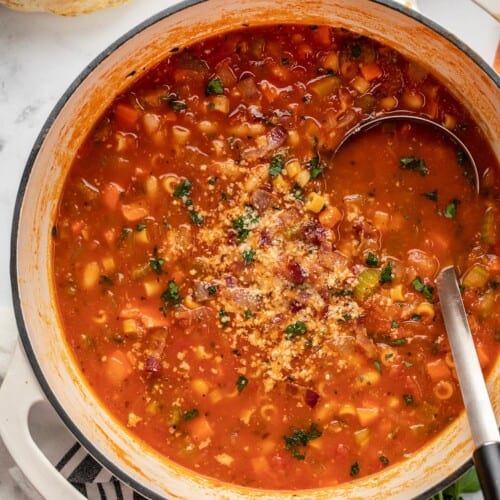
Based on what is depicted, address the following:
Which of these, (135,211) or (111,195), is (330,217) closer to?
(135,211)

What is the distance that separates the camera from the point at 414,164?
4.14m

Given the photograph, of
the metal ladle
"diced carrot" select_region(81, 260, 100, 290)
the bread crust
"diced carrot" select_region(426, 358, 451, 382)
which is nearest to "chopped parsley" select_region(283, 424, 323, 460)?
"diced carrot" select_region(426, 358, 451, 382)

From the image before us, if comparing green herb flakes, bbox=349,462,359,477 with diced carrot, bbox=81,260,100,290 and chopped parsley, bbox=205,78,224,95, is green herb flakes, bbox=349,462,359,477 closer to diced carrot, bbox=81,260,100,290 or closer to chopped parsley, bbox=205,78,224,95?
diced carrot, bbox=81,260,100,290

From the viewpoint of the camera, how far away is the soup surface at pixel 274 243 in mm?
4125

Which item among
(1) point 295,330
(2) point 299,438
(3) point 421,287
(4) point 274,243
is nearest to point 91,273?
(4) point 274,243

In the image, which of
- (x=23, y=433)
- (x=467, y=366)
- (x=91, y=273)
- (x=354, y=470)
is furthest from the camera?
(x=354, y=470)

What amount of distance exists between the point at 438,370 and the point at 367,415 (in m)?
0.41

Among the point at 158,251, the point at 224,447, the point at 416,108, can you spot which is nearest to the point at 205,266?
the point at 158,251

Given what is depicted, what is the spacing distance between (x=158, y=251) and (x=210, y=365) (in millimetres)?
607

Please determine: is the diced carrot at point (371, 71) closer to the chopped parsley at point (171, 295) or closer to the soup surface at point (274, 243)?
the soup surface at point (274, 243)

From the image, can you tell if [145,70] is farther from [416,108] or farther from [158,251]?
[416,108]

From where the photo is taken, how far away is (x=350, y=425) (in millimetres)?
4250

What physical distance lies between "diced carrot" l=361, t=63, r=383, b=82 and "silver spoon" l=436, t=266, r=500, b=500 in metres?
0.99

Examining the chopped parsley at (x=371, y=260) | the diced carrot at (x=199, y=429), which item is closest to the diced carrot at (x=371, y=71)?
the chopped parsley at (x=371, y=260)
